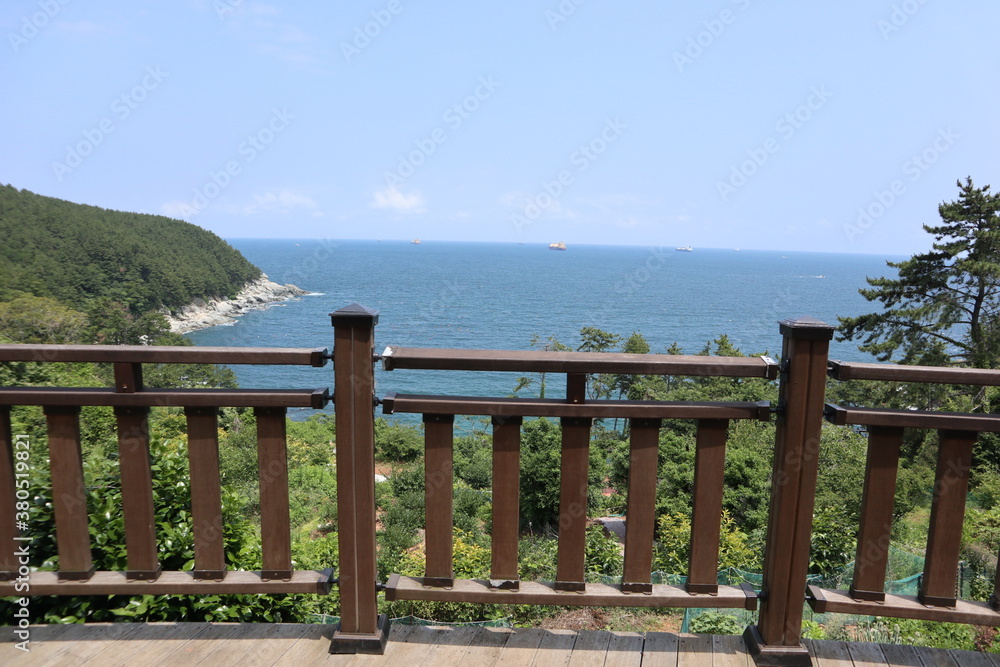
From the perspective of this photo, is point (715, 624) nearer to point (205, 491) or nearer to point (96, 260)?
point (205, 491)

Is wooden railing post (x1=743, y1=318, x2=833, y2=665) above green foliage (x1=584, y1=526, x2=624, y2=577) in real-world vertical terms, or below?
above

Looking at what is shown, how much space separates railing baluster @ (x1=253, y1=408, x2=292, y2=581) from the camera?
1.96m

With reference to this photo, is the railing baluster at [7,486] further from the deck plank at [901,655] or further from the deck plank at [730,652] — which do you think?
the deck plank at [901,655]

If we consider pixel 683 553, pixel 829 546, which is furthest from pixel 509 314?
pixel 683 553

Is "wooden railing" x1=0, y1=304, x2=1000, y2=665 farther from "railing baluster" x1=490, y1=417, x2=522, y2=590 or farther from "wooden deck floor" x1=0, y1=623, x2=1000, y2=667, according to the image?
"wooden deck floor" x1=0, y1=623, x2=1000, y2=667

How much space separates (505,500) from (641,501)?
1.41 feet

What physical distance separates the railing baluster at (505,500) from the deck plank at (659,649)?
483 mm

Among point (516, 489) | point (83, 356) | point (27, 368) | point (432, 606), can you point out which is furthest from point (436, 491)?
point (27, 368)

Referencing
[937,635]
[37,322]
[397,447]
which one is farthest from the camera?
[37,322]

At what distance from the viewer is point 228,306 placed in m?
77.8

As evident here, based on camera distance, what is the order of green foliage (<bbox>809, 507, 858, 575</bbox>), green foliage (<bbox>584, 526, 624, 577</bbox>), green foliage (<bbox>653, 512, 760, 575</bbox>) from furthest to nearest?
green foliage (<bbox>809, 507, 858, 575</bbox>) → green foliage (<bbox>653, 512, 760, 575</bbox>) → green foliage (<bbox>584, 526, 624, 577</bbox>)

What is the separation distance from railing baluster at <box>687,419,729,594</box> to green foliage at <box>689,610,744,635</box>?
230 cm

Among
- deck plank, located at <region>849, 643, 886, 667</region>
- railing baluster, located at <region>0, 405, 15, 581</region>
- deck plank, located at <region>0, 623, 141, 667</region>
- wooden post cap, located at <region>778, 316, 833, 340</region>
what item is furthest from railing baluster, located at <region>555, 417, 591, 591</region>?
railing baluster, located at <region>0, 405, 15, 581</region>

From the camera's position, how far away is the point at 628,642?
209cm
